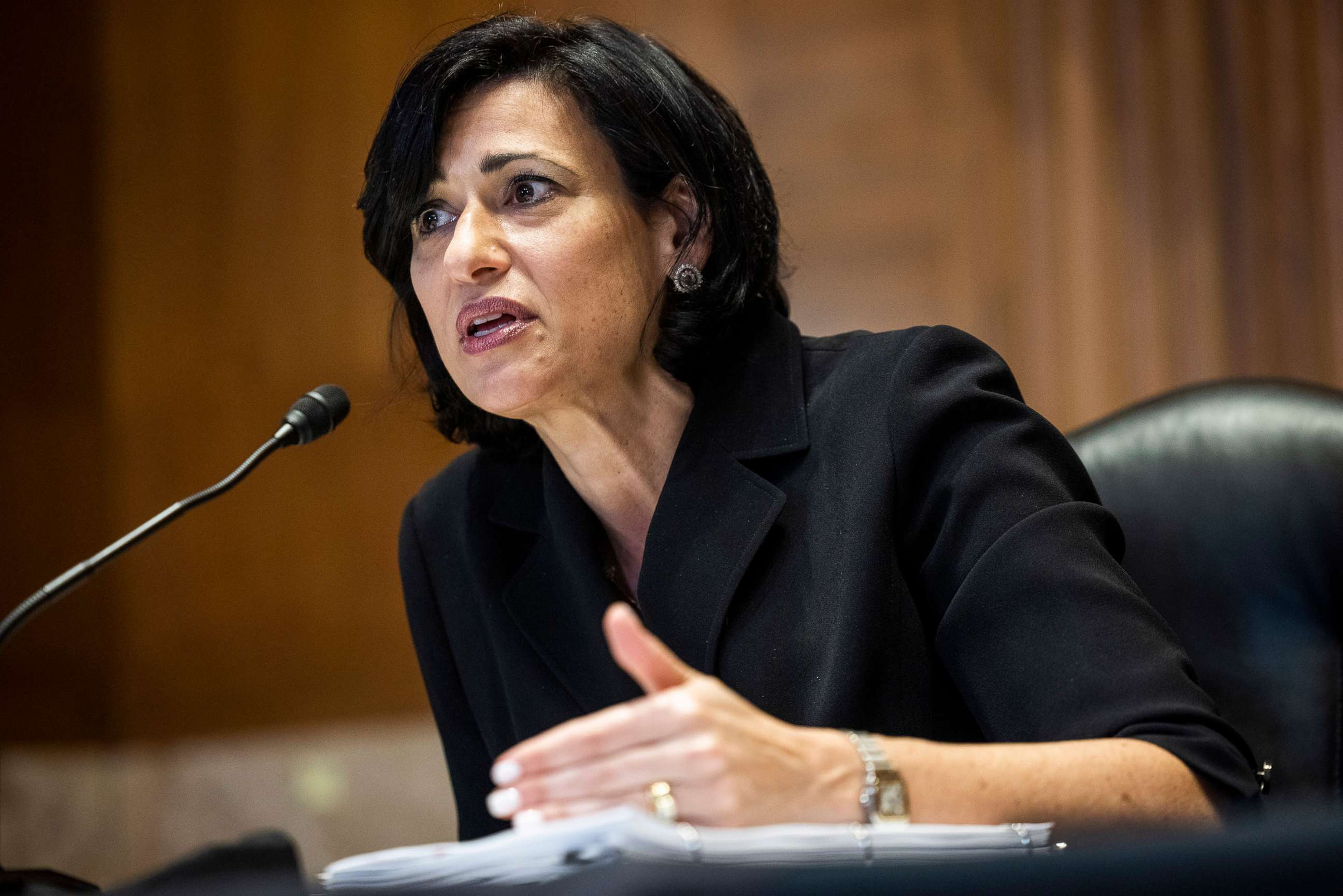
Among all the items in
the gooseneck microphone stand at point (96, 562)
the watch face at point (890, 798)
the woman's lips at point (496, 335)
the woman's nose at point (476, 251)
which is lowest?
the watch face at point (890, 798)

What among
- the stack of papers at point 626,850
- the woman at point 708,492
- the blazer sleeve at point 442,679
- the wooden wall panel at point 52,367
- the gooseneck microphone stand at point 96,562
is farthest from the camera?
the wooden wall panel at point 52,367

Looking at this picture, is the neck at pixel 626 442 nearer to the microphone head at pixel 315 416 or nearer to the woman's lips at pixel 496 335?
the woman's lips at pixel 496 335

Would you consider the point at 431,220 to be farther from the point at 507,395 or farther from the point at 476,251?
the point at 507,395

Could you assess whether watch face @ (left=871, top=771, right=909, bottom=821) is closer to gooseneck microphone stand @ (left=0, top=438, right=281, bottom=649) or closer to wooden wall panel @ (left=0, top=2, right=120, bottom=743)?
gooseneck microphone stand @ (left=0, top=438, right=281, bottom=649)

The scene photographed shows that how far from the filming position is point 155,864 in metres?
2.99

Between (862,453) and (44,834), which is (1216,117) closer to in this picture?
(862,453)

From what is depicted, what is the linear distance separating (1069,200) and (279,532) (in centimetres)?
202

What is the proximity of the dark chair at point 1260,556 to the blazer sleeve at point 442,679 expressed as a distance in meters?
0.89

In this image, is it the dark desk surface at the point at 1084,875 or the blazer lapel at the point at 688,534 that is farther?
the blazer lapel at the point at 688,534

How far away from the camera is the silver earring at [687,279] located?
5.16 feet

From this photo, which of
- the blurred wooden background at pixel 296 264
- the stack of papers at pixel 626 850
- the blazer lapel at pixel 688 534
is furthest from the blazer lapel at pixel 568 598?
the blurred wooden background at pixel 296 264

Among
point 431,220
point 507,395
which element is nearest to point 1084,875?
point 507,395

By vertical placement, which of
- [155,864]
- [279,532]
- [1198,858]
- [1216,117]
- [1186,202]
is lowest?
[155,864]

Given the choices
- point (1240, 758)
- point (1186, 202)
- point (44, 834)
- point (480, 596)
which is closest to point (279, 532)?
point (44, 834)
